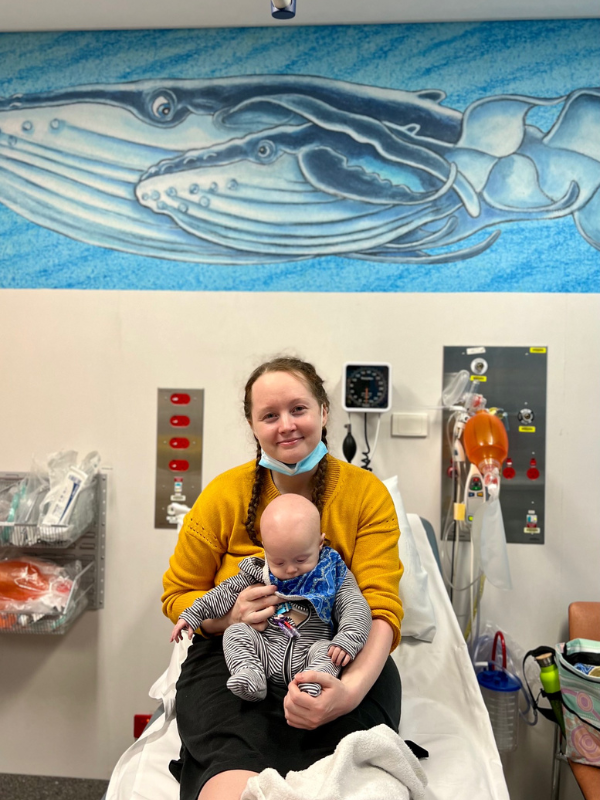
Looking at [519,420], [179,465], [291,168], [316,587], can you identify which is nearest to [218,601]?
[316,587]

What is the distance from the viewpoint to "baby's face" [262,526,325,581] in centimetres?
144

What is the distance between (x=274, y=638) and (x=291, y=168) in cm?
188

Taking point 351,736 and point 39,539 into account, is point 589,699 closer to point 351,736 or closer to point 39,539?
point 351,736

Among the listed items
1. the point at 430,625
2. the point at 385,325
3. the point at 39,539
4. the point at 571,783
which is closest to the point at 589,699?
the point at 430,625

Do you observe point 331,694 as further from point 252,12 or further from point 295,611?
point 252,12

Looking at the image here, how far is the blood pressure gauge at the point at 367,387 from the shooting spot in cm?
239

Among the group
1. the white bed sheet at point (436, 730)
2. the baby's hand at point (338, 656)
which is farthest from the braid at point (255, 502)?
the white bed sheet at point (436, 730)

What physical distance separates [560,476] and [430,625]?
851mm

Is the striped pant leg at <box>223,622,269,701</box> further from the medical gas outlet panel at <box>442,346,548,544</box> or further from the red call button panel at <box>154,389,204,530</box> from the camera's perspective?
the medical gas outlet panel at <box>442,346,548,544</box>

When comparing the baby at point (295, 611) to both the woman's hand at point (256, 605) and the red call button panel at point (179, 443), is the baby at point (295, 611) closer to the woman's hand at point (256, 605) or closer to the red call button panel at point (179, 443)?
the woman's hand at point (256, 605)

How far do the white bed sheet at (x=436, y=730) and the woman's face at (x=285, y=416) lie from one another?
0.78m

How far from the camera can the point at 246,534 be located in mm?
1690

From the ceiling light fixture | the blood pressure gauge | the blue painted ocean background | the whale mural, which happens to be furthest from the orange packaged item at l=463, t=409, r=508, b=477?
the ceiling light fixture

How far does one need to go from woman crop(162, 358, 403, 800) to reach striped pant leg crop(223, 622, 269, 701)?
4 cm
